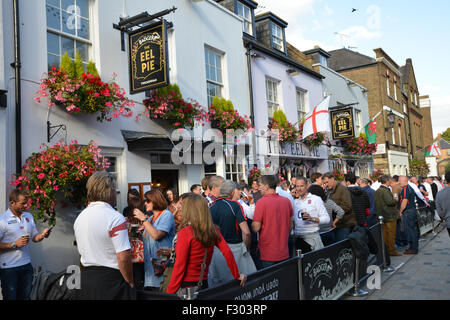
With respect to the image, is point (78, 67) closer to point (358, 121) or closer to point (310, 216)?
point (310, 216)

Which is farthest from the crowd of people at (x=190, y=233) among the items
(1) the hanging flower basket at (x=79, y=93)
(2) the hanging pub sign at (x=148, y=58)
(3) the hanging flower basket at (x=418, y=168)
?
(3) the hanging flower basket at (x=418, y=168)

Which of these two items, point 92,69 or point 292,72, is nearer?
point 92,69

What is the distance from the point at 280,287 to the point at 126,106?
5289 millimetres

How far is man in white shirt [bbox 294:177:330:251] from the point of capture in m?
5.63

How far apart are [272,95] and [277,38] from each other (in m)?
3.28

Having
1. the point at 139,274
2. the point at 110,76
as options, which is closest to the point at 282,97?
the point at 110,76

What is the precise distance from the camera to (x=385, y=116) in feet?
78.8

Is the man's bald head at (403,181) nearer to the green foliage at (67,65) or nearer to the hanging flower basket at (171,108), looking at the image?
the hanging flower basket at (171,108)

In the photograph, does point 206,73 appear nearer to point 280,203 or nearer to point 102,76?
point 102,76

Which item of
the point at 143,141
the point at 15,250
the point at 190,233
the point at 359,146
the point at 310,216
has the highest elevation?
the point at 359,146

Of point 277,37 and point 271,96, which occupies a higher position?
point 277,37

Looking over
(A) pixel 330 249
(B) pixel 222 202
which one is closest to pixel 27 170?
(B) pixel 222 202

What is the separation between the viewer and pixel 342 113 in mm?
16141

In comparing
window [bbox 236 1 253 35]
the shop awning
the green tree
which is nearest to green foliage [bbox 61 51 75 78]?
the shop awning
